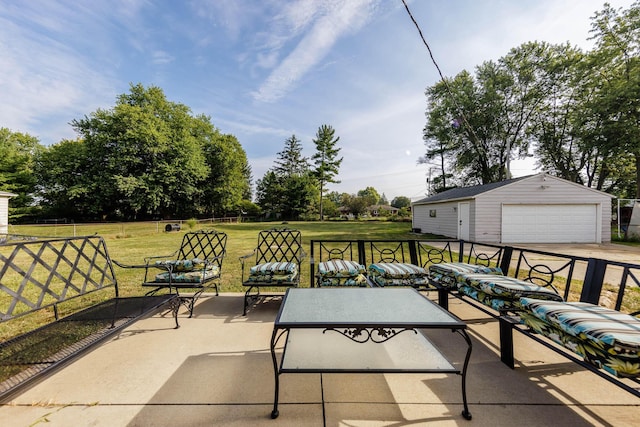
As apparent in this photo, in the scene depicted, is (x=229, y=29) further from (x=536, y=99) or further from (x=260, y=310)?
(x=536, y=99)

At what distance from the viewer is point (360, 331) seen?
1.70 metres

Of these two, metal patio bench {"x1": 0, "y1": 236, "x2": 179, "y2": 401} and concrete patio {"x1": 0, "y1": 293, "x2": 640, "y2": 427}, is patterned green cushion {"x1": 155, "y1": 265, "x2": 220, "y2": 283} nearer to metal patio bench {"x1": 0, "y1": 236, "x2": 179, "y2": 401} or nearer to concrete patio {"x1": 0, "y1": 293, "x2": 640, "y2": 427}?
metal patio bench {"x1": 0, "y1": 236, "x2": 179, "y2": 401}

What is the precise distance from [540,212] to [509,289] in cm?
1181

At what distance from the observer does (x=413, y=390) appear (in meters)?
1.83

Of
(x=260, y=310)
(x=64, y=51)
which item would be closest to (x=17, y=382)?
(x=260, y=310)

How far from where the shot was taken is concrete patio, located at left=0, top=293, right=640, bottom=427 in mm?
1562

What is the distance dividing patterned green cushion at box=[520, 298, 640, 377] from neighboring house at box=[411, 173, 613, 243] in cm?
1077

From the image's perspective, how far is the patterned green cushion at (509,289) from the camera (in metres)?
2.28

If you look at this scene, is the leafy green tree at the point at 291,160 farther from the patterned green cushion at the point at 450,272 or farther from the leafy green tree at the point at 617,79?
the patterned green cushion at the point at 450,272

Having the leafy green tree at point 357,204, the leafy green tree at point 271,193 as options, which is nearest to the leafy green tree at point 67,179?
the leafy green tree at point 271,193

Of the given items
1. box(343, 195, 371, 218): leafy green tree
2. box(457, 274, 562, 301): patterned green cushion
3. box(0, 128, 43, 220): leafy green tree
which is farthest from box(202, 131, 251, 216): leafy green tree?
box(457, 274, 562, 301): patterned green cushion

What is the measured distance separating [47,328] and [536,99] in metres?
28.7

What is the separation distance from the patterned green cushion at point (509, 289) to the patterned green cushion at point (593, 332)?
0.34m

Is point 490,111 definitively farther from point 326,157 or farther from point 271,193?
point 271,193
